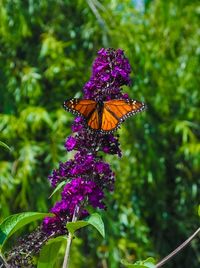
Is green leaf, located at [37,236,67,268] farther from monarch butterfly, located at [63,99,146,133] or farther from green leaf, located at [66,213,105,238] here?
monarch butterfly, located at [63,99,146,133]

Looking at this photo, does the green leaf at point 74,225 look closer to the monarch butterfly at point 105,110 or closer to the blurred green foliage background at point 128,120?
the monarch butterfly at point 105,110

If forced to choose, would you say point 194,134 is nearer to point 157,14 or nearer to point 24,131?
point 157,14

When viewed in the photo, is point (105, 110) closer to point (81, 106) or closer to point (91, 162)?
point (81, 106)

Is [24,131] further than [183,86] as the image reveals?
No

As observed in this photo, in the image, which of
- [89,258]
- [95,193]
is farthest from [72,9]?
[95,193]

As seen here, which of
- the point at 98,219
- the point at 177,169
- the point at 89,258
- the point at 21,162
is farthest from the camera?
the point at 177,169

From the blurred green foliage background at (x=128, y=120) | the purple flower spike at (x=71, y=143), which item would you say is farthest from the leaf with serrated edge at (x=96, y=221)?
the blurred green foliage background at (x=128, y=120)

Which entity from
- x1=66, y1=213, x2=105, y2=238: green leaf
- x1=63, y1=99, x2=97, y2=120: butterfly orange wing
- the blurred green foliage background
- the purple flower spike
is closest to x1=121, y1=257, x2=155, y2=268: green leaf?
x1=66, y1=213, x2=105, y2=238: green leaf
